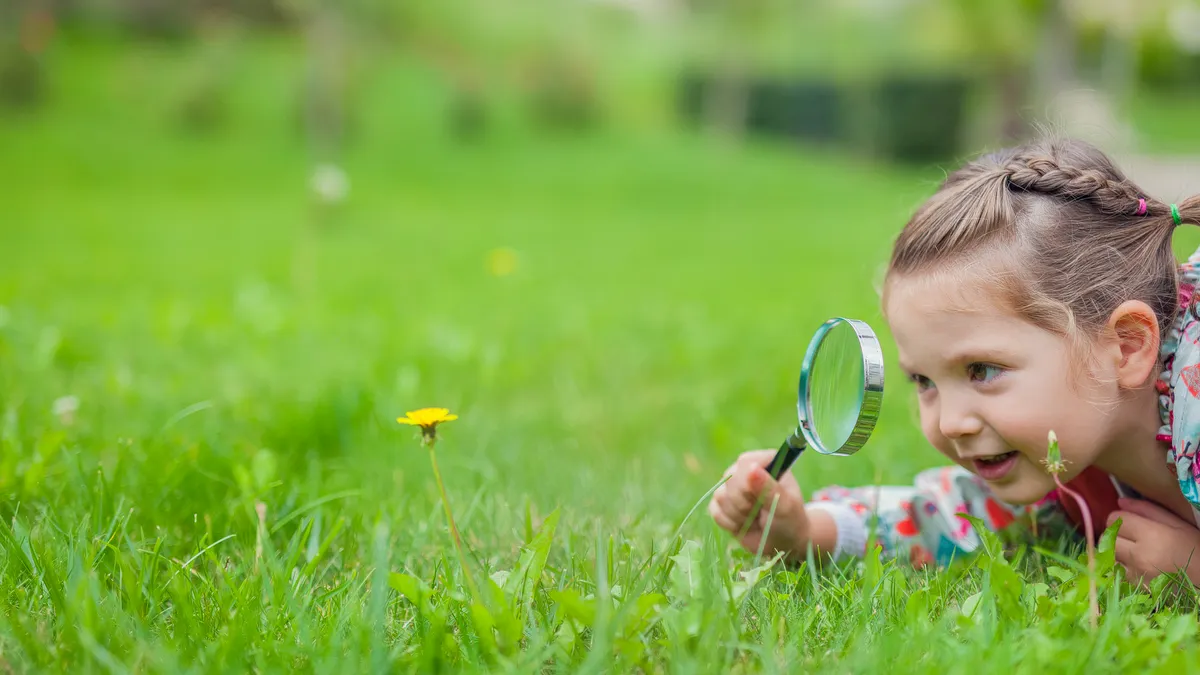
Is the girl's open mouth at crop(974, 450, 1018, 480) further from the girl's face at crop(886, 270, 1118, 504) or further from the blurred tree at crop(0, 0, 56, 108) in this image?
the blurred tree at crop(0, 0, 56, 108)

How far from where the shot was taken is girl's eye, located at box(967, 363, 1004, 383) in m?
1.61

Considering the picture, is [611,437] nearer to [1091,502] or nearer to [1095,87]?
[1091,502]

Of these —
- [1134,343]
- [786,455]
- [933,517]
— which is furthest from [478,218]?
[1134,343]

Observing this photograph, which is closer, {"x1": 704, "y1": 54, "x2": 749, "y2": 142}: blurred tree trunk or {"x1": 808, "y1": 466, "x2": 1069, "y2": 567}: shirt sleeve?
{"x1": 808, "y1": 466, "x2": 1069, "y2": 567}: shirt sleeve

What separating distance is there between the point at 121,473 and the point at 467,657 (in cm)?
98

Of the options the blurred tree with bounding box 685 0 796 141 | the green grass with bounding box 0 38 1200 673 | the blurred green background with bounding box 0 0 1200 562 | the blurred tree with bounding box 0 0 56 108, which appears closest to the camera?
the green grass with bounding box 0 38 1200 673

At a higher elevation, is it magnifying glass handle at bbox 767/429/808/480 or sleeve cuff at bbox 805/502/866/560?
magnifying glass handle at bbox 767/429/808/480

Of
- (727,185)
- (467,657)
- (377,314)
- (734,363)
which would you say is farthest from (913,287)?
(727,185)

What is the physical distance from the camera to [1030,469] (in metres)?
1.67

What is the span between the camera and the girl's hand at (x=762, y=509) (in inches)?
68.1

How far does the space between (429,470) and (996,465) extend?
1222mm

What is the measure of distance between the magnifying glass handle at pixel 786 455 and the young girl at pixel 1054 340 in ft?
0.06

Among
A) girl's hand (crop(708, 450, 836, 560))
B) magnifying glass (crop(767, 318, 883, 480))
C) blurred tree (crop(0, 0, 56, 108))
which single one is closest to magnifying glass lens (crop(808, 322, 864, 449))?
magnifying glass (crop(767, 318, 883, 480))

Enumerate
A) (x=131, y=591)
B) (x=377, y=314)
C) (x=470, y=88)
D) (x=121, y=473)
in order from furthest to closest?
(x=470, y=88)
(x=377, y=314)
(x=121, y=473)
(x=131, y=591)
